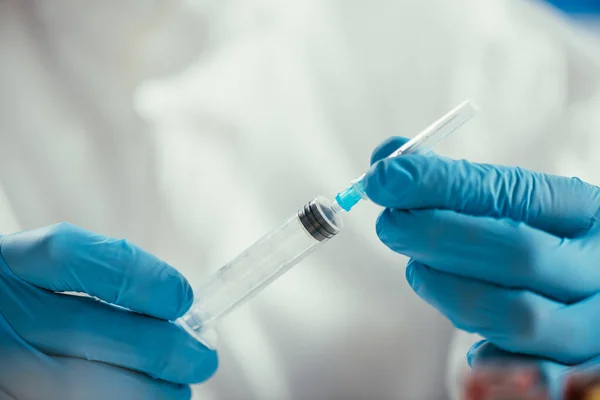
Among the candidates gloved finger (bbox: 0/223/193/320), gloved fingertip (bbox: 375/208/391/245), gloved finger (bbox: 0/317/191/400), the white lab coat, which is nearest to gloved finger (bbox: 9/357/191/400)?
gloved finger (bbox: 0/317/191/400)

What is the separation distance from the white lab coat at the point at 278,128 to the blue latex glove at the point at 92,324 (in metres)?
0.29

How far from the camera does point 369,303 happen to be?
1244mm

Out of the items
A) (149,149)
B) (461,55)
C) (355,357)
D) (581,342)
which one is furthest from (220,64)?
(581,342)

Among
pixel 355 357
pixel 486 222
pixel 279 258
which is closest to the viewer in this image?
pixel 486 222

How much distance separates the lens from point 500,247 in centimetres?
85

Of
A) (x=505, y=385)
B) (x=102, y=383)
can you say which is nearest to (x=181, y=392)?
(x=102, y=383)

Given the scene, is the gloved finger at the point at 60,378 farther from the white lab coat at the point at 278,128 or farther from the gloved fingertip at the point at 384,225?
the gloved fingertip at the point at 384,225

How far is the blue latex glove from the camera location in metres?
0.94

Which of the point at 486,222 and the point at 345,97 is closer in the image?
the point at 486,222

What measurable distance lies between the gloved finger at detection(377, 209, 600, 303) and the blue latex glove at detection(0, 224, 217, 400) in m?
0.39

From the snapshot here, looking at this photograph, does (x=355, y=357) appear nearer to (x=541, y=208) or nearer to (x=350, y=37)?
(x=541, y=208)

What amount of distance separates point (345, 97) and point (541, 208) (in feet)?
1.74

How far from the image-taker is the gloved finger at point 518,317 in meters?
0.83

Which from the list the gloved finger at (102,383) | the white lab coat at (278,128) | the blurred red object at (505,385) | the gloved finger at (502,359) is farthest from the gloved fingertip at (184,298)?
the blurred red object at (505,385)
